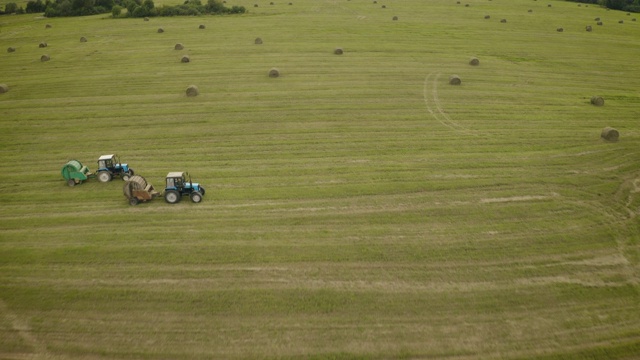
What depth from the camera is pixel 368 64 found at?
37.0m

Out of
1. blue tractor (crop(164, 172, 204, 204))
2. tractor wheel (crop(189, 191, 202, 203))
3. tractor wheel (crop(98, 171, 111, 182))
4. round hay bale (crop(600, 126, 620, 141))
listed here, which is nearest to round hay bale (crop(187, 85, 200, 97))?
tractor wheel (crop(98, 171, 111, 182))

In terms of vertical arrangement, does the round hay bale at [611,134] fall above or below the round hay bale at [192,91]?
below

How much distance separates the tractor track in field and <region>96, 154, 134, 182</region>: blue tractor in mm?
18375

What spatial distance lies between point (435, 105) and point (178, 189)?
18524 mm

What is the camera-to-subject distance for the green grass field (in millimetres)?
11805

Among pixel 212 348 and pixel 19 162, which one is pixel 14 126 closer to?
pixel 19 162

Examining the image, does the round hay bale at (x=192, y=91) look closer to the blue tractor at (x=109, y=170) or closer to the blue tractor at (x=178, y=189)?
the blue tractor at (x=109, y=170)

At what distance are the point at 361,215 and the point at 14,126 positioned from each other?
77.5 ft

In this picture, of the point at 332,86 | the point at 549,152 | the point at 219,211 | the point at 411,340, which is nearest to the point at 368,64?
the point at 332,86

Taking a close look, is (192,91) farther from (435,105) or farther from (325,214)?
(325,214)

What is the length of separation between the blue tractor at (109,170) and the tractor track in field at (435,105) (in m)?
18.4

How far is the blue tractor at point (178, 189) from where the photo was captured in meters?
17.7

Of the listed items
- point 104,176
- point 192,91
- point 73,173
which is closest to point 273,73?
point 192,91

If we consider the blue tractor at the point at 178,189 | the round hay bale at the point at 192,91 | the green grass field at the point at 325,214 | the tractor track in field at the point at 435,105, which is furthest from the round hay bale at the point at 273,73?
the blue tractor at the point at 178,189
